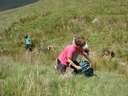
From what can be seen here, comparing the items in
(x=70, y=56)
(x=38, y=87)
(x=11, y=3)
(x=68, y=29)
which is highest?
(x=38, y=87)

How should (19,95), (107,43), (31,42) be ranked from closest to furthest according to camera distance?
1. (19,95)
2. (107,43)
3. (31,42)

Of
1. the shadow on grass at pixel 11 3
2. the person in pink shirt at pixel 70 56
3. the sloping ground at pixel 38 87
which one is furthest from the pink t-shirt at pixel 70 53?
the shadow on grass at pixel 11 3

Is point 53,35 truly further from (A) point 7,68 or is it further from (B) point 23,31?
(A) point 7,68

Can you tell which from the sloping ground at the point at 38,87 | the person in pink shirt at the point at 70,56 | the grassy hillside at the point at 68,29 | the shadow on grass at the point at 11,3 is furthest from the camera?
the shadow on grass at the point at 11,3

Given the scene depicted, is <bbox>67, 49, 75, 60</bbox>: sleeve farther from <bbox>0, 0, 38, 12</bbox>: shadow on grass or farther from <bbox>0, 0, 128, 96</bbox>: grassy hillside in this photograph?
<bbox>0, 0, 38, 12</bbox>: shadow on grass

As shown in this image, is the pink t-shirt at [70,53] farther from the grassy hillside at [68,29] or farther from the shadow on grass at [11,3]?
the shadow on grass at [11,3]

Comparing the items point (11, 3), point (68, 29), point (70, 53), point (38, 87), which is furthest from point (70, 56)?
point (11, 3)

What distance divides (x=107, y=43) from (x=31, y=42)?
198 inches

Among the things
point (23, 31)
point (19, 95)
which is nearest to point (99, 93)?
point (19, 95)

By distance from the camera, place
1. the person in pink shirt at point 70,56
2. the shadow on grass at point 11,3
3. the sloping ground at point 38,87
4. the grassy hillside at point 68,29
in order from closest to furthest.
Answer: the sloping ground at point 38,87 < the person in pink shirt at point 70,56 < the grassy hillside at point 68,29 < the shadow on grass at point 11,3

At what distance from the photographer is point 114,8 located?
3662 cm

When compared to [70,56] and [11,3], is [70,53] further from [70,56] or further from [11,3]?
[11,3]

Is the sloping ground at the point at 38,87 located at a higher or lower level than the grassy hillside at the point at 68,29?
higher

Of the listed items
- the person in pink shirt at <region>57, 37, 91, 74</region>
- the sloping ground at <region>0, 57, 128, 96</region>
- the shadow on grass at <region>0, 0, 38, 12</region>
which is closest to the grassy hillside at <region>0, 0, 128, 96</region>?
the sloping ground at <region>0, 57, 128, 96</region>
